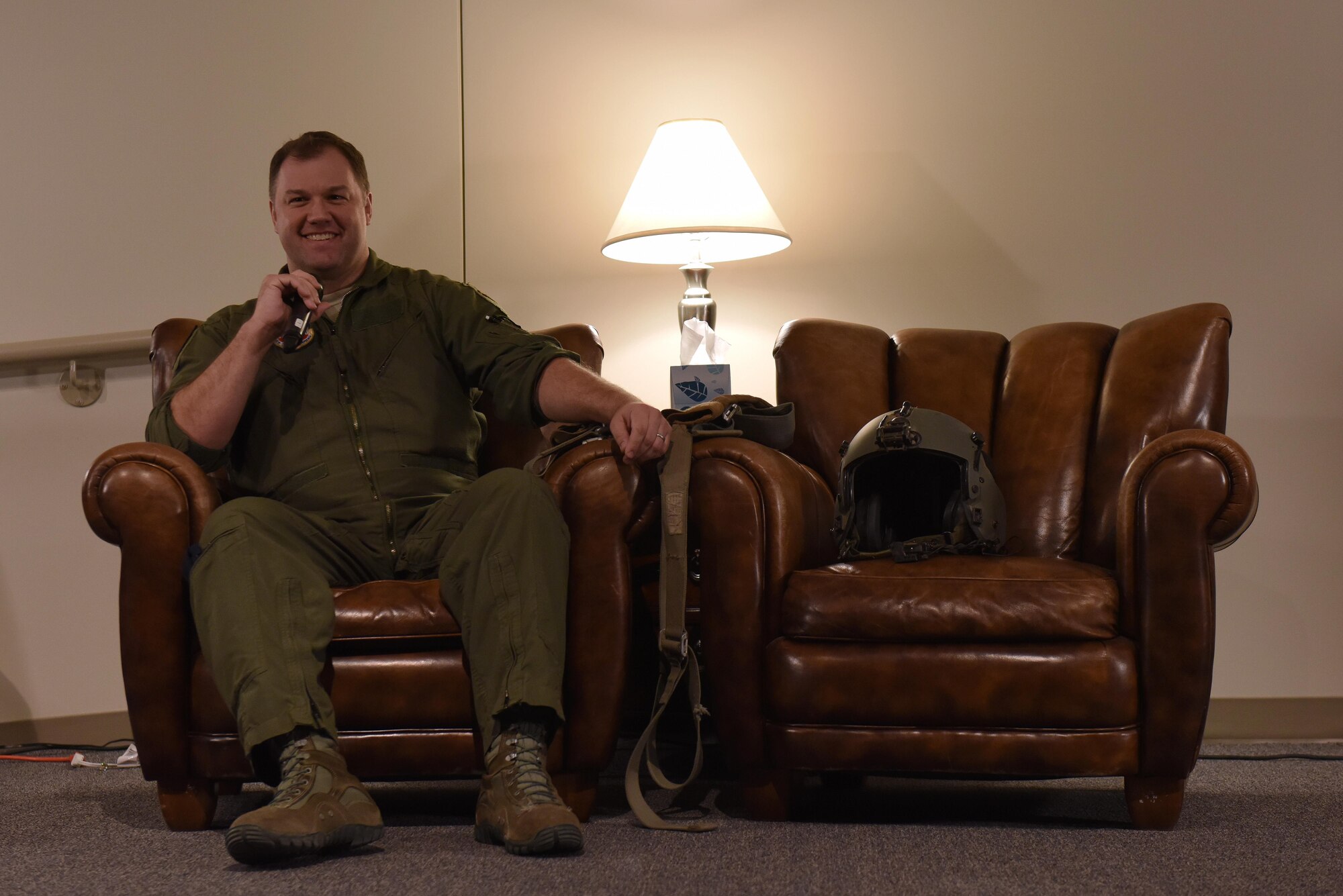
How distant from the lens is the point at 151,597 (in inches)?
75.8

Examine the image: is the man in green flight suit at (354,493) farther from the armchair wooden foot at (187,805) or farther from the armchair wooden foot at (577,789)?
the armchair wooden foot at (187,805)

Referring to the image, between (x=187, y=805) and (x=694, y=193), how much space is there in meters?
1.66

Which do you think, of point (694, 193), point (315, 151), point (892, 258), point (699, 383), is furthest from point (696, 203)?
point (315, 151)

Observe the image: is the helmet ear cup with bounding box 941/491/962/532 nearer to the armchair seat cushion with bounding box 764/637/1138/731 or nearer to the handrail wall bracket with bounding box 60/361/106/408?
the armchair seat cushion with bounding box 764/637/1138/731

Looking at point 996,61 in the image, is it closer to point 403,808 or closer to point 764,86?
point 764,86

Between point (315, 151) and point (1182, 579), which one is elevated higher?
point (315, 151)

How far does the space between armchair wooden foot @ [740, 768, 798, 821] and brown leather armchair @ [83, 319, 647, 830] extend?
0.24 meters

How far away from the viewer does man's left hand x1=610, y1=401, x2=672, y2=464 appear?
1.90 metres

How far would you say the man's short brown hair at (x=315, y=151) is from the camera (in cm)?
244

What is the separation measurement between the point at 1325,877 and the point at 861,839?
1.98ft

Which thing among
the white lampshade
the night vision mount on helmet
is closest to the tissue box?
the white lampshade

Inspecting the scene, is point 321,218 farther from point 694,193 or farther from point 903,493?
point 903,493

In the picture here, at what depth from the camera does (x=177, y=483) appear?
195cm

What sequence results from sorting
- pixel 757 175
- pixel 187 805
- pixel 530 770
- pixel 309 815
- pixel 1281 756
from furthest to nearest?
pixel 757 175, pixel 1281 756, pixel 187 805, pixel 530 770, pixel 309 815
